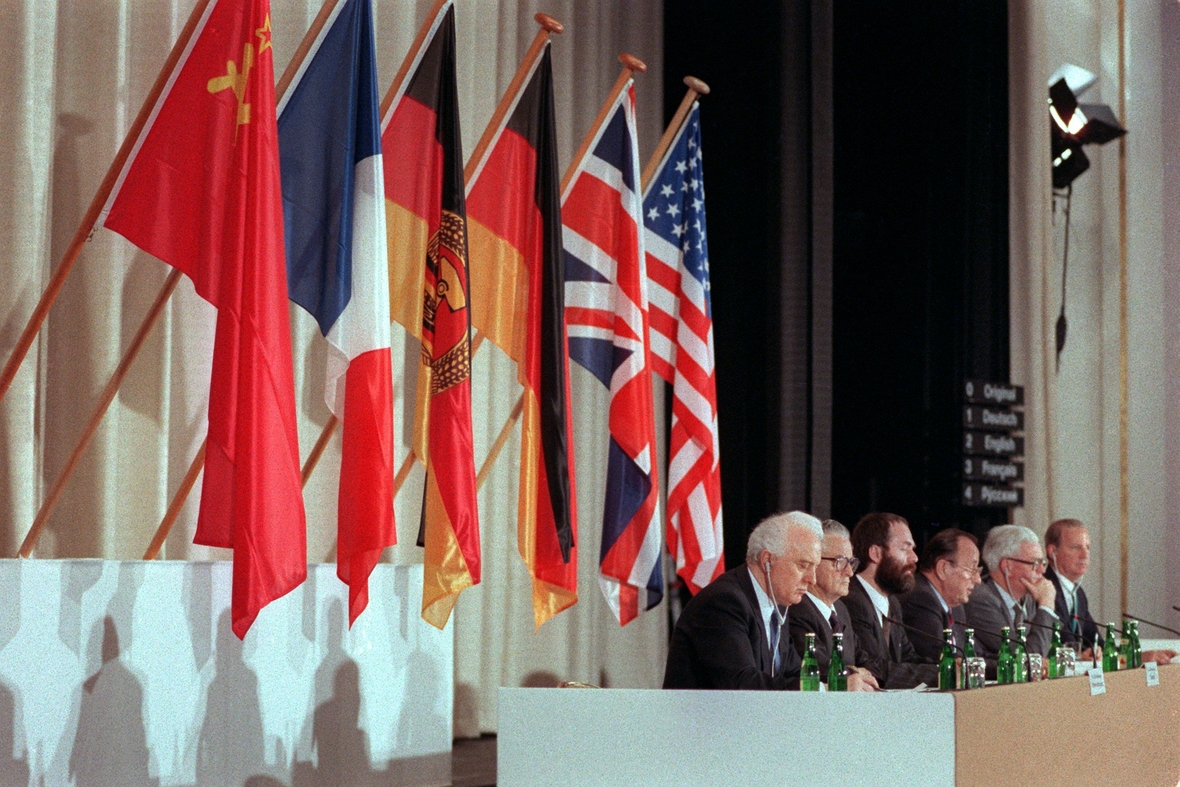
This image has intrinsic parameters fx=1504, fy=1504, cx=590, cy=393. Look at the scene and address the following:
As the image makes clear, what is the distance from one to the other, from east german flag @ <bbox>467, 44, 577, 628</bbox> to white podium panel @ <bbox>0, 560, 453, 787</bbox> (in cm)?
61

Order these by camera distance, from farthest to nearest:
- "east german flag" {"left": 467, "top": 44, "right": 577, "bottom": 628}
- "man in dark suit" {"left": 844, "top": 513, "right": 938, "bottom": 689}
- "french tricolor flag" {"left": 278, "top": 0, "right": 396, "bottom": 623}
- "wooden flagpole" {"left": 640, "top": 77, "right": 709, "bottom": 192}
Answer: "wooden flagpole" {"left": 640, "top": 77, "right": 709, "bottom": 192}
"east german flag" {"left": 467, "top": 44, "right": 577, "bottom": 628}
"man in dark suit" {"left": 844, "top": 513, "right": 938, "bottom": 689}
"french tricolor flag" {"left": 278, "top": 0, "right": 396, "bottom": 623}

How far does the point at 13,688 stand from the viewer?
15.6 feet

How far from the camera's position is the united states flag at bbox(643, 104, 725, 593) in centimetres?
725

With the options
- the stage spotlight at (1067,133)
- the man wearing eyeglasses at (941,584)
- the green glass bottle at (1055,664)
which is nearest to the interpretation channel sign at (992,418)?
the stage spotlight at (1067,133)

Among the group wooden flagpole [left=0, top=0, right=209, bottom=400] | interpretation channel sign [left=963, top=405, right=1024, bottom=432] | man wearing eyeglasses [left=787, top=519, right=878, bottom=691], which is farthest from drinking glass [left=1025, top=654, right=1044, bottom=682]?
interpretation channel sign [left=963, top=405, right=1024, bottom=432]

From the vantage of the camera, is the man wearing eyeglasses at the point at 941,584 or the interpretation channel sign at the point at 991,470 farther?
the interpretation channel sign at the point at 991,470

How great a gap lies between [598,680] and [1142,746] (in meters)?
4.51

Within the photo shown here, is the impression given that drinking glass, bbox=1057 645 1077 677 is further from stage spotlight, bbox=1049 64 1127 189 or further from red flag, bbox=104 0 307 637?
stage spotlight, bbox=1049 64 1127 189

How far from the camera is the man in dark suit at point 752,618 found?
4.68 metres

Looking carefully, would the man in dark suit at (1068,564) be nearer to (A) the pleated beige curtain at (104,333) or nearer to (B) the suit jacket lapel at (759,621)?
(B) the suit jacket lapel at (759,621)

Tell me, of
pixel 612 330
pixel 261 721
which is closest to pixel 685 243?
pixel 612 330

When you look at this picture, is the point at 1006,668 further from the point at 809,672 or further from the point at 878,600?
the point at 878,600

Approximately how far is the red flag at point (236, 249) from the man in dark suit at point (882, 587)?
229cm

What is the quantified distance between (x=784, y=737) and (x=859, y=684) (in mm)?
381
